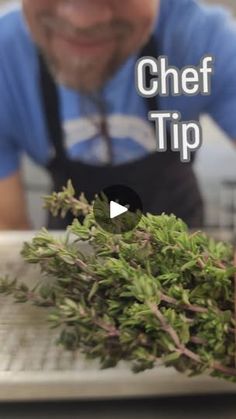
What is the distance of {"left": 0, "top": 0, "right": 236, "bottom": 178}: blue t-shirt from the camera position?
240 centimetres

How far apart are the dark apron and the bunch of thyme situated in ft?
0.20

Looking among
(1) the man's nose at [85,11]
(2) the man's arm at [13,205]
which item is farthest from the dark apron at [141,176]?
(1) the man's nose at [85,11]

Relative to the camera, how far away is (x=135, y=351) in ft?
8.33

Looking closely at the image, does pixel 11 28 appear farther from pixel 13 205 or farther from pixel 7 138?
pixel 13 205

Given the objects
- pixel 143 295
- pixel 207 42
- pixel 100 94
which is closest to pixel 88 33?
pixel 100 94

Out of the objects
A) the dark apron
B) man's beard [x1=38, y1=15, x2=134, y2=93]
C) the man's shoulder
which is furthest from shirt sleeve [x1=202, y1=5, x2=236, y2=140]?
the man's shoulder

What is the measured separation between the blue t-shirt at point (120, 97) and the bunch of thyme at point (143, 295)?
0.93 ft

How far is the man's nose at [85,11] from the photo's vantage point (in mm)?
2359

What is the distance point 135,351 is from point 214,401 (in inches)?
Answer: 15.5

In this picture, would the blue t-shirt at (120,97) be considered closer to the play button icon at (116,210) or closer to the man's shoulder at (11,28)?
the man's shoulder at (11,28)

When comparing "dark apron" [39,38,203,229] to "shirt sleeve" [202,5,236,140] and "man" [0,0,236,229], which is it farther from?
"shirt sleeve" [202,5,236,140]

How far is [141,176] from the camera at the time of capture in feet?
8.14

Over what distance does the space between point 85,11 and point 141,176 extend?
1.94 ft

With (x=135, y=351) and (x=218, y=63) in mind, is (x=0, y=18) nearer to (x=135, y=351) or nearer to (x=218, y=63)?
(x=218, y=63)
